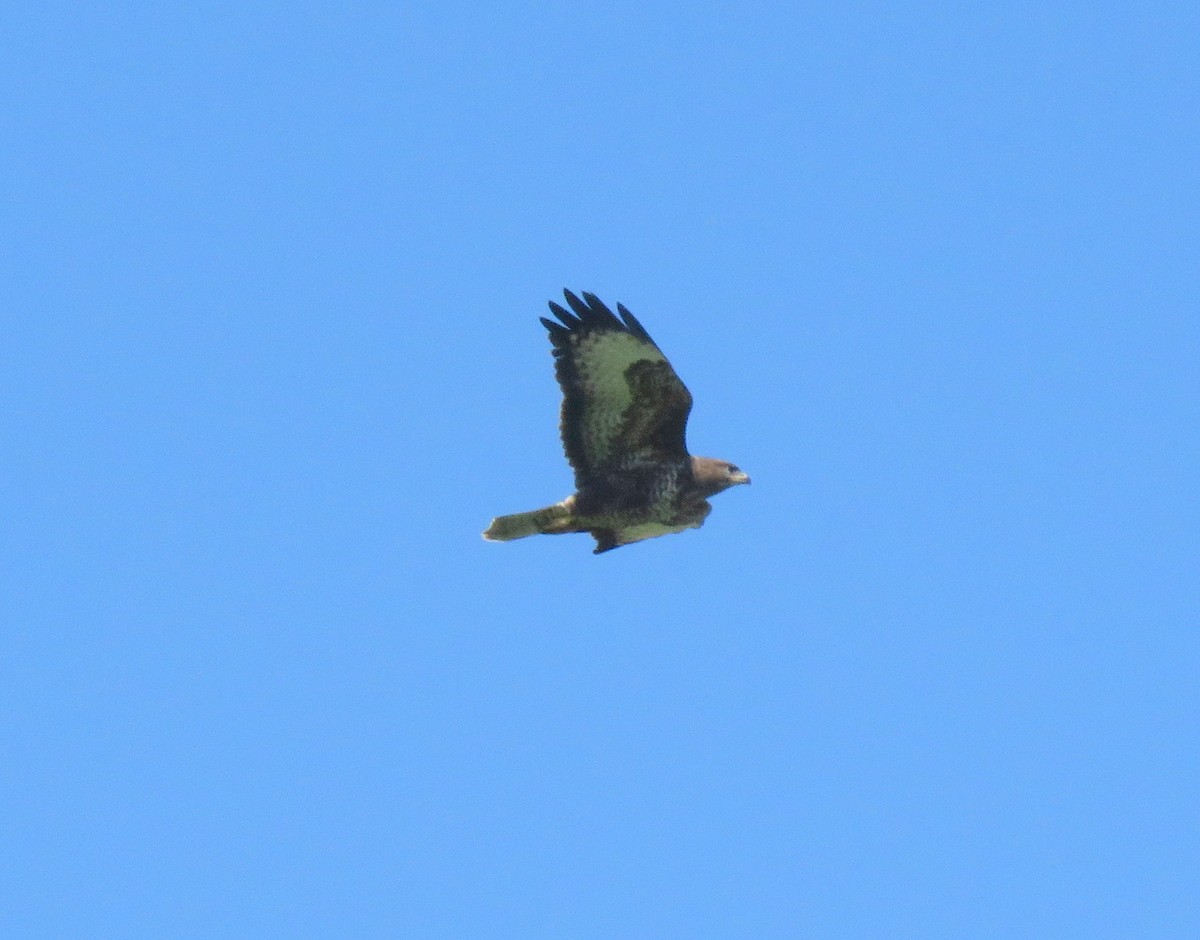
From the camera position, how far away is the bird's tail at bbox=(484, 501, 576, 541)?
42.3 metres

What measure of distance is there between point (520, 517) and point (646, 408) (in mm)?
1014

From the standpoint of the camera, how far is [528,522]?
139 feet

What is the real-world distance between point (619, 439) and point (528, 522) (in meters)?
0.75

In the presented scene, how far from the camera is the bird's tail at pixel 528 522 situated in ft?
139

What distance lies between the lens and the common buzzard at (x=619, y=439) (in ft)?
138

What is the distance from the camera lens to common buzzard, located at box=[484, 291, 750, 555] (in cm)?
4219

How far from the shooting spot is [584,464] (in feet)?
139

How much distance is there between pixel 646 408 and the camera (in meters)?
42.3

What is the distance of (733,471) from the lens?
42625 mm

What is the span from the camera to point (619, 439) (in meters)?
42.4

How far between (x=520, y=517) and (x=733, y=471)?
137 centimetres

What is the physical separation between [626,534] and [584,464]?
546 mm

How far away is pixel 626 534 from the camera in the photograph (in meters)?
42.7
